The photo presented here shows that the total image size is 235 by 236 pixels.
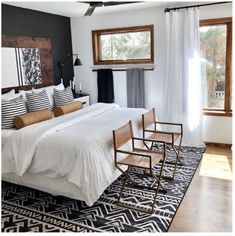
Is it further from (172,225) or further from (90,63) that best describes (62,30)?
(172,225)

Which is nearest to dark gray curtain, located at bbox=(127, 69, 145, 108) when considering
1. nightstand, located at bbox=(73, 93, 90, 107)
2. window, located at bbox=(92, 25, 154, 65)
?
window, located at bbox=(92, 25, 154, 65)

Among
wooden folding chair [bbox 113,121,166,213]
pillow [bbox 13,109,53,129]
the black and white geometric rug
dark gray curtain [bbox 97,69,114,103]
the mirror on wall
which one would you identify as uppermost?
the mirror on wall

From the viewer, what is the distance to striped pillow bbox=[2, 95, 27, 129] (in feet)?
9.89

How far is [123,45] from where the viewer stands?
478 cm

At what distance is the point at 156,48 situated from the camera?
175 inches

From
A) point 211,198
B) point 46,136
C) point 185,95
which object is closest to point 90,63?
point 185,95

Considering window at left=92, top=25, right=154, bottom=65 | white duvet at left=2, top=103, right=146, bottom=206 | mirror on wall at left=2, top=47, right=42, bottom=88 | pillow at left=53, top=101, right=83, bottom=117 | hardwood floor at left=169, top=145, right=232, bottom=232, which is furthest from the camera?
window at left=92, top=25, right=154, bottom=65

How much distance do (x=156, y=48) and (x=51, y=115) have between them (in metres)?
2.13

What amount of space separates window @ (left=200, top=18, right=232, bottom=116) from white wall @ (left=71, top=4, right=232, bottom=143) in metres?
0.13

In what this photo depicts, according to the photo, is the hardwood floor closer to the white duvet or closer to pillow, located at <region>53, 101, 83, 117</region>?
the white duvet

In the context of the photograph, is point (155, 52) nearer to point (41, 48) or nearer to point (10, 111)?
point (41, 48)

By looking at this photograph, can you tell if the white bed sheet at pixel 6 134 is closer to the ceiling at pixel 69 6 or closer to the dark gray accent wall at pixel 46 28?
the dark gray accent wall at pixel 46 28

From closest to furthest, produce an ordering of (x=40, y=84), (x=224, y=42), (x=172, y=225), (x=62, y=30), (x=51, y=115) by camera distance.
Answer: (x=172, y=225), (x=51, y=115), (x=224, y=42), (x=40, y=84), (x=62, y=30)

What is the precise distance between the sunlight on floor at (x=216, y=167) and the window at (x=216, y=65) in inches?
30.3
